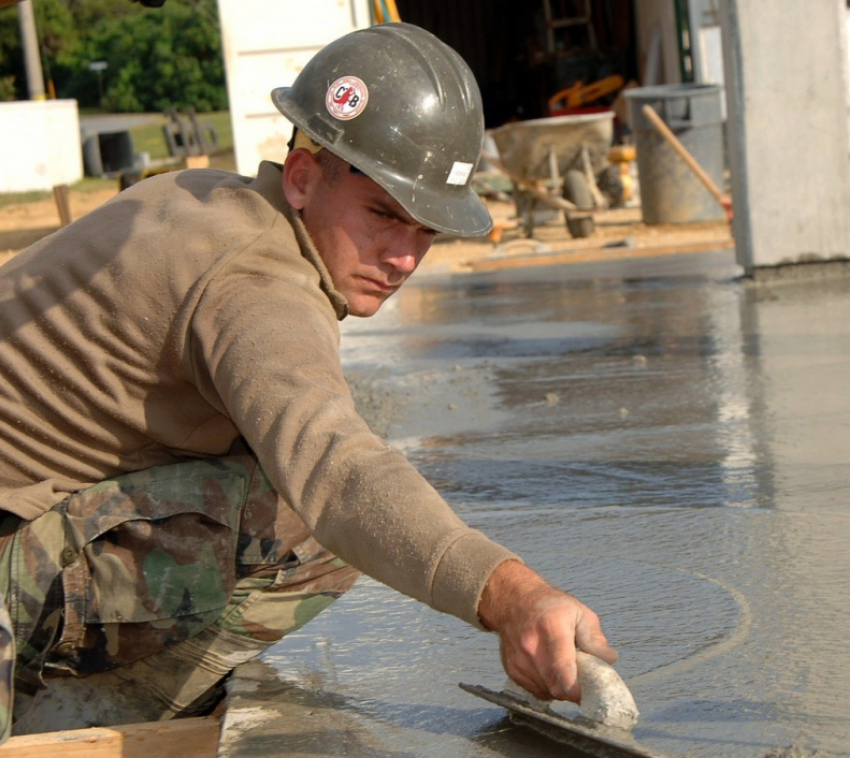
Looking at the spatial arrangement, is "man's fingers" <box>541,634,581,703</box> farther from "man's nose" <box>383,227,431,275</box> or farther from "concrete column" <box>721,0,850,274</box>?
"concrete column" <box>721,0,850,274</box>

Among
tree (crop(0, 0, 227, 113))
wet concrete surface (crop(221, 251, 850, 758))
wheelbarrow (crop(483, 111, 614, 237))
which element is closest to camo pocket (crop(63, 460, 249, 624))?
wet concrete surface (crop(221, 251, 850, 758))

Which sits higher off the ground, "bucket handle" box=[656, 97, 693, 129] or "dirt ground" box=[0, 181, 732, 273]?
"bucket handle" box=[656, 97, 693, 129]

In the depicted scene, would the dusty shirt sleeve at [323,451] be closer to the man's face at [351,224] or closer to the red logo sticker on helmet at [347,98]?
the man's face at [351,224]

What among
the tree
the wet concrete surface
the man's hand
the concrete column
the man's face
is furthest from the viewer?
the tree

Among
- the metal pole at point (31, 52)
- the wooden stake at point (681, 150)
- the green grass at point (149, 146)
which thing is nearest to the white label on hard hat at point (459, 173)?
the wooden stake at point (681, 150)

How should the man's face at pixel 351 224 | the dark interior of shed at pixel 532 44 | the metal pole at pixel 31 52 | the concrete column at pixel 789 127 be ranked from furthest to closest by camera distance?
1. the metal pole at pixel 31 52
2. the dark interior of shed at pixel 532 44
3. the concrete column at pixel 789 127
4. the man's face at pixel 351 224

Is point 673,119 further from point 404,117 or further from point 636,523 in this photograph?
point 404,117

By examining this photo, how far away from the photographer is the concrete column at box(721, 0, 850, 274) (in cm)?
758

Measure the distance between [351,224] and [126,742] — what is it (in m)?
1.01

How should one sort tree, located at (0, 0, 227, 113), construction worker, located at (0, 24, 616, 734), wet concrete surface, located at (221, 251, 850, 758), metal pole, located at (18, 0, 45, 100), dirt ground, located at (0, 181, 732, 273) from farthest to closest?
tree, located at (0, 0, 227, 113) < metal pole, located at (18, 0, 45, 100) < dirt ground, located at (0, 181, 732, 273) < construction worker, located at (0, 24, 616, 734) < wet concrete surface, located at (221, 251, 850, 758)

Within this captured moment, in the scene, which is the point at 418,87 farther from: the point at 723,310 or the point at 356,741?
the point at 723,310

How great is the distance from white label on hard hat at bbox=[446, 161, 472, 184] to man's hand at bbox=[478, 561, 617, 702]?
927 mm

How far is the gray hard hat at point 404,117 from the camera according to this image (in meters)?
2.48

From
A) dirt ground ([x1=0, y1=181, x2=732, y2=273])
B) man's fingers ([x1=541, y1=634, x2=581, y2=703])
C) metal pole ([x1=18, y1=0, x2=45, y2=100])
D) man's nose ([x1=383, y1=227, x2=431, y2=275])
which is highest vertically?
metal pole ([x1=18, y1=0, x2=45, y2=100])
